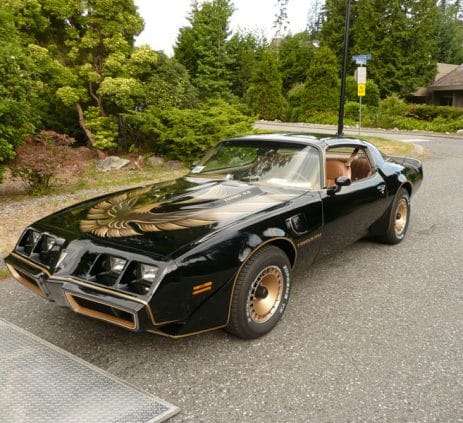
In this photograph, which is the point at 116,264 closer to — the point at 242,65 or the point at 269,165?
the point at 269,165

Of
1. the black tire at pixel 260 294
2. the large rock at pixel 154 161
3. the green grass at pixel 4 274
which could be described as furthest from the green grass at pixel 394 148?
the green grass at pixel 4 274

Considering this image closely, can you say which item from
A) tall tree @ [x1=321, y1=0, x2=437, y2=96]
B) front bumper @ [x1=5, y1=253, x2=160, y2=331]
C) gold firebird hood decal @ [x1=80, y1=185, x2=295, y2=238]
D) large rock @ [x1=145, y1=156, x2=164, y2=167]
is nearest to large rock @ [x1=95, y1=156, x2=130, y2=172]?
large rock @ [x1=145, y1=156, x2=164, y2=167]

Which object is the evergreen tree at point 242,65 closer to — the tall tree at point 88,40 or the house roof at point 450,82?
the house roof at point 450,82

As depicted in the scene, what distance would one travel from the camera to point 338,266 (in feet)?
13.9

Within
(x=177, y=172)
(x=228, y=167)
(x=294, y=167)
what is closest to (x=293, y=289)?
(x=294, y=167)

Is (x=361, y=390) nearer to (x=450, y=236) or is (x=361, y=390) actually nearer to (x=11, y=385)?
(x=11, y=385)

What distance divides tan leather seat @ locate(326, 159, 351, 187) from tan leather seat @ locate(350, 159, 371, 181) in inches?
5.5

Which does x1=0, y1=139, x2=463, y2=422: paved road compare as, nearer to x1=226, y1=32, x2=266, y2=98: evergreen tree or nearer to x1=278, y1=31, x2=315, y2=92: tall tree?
x1=226, y1=32, x2=266, y2=98: evergreen tree

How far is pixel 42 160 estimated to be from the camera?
7180 mm

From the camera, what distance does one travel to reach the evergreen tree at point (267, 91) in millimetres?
28297

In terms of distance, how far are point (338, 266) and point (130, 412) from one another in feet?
8.86

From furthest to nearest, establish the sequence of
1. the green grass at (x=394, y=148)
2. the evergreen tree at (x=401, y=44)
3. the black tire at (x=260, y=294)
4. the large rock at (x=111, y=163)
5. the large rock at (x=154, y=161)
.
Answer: the evergreen tree at (x=401, y=44)
the green grass at (x=394, y=148)
the large rock at (x=154, y=161)
the large rock at (x=111, y=163)
the black tire at (x=260, y=294)

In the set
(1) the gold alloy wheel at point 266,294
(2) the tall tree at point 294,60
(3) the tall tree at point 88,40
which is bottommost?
(1) the gold alloy wheel at point 266,294

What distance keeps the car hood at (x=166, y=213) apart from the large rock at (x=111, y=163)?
7.20m
